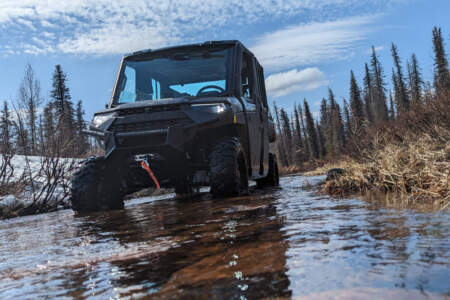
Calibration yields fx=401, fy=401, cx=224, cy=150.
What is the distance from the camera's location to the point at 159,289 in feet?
4.21

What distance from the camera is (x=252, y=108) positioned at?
21.6 feet

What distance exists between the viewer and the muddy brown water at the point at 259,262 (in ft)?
3.74

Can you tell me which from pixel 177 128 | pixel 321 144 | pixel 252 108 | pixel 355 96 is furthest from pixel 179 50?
pixel 321 144

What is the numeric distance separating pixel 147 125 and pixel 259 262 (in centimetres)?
402

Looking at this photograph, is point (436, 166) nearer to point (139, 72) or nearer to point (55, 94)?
point (139, 72)

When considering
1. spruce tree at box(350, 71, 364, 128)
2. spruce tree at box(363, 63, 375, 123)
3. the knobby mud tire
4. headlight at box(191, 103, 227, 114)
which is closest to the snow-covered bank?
the knobby mud tire

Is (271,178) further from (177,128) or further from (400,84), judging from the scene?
(400,84)

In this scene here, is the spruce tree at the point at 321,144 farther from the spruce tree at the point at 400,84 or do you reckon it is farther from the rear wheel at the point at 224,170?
the rear wheel at the point at 224,170

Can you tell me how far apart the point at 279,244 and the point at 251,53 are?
5.81 metres

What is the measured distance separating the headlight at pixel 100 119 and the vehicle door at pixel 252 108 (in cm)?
203

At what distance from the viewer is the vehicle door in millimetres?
6289

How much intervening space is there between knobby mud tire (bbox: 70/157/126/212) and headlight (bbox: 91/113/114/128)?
0.49 m

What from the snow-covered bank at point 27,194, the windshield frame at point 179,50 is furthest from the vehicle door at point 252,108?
the snow-covered bank at point 27,194

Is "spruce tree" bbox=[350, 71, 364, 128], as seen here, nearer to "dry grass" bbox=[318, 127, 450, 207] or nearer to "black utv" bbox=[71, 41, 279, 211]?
"black utv" bbox=[71, 41, 279, 211]
